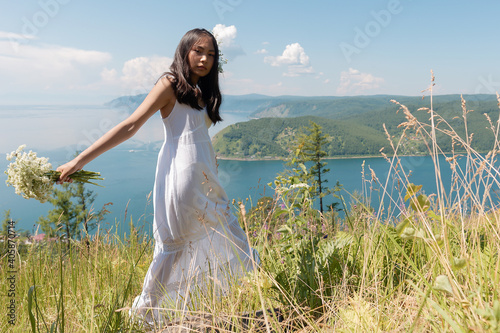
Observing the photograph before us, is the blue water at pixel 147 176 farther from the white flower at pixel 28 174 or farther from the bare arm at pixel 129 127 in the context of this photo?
the white flower at pixel 28 174

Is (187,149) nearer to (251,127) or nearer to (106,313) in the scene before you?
(106,313)

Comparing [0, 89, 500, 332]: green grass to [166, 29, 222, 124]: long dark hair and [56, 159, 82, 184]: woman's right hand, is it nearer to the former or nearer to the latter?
[56, 159, 82, 184]: woman's right hand

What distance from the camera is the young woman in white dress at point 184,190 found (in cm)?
264

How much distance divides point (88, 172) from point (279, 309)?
1546mm

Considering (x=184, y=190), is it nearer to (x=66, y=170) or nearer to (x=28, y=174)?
(x=66, y=170)

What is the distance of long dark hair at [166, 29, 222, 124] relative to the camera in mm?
2734

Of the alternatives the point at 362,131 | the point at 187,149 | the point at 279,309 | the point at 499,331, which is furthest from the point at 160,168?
the point at 362,131

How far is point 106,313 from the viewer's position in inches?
79.7

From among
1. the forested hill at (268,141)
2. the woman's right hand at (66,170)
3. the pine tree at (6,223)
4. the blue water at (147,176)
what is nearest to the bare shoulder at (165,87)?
the woman's right hand at (66,170)

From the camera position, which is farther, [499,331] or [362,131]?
[362,131]

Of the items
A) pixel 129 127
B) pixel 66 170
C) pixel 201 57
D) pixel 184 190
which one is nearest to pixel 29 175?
pixel 66 170

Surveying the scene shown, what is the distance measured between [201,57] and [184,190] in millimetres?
1062

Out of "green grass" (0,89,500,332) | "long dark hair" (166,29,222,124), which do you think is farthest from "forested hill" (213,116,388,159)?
"green grass" (0,89,500,332)

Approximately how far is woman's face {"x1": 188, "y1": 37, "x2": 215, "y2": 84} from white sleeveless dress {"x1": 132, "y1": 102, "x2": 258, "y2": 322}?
0.32 metres
